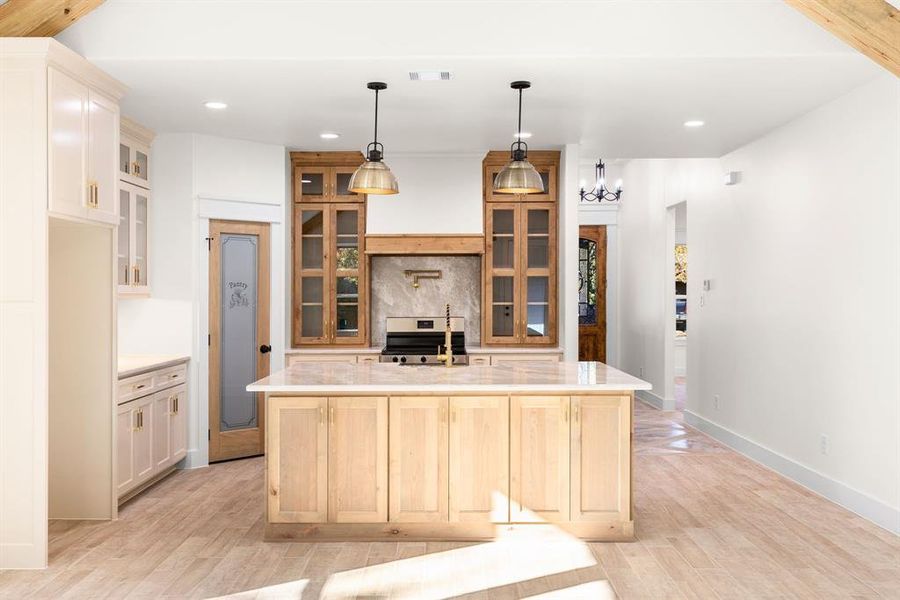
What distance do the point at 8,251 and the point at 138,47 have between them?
1276mm

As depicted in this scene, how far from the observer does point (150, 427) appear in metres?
5.23

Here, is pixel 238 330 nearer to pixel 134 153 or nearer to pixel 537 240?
pixel 134 153

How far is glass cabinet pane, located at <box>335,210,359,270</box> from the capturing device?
22.5ft

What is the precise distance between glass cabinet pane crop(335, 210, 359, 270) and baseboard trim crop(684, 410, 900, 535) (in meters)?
3.66

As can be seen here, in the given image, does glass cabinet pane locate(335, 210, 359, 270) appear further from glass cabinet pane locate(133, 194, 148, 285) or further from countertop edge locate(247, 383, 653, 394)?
countertop edge locate(247, 383, 653, 394)

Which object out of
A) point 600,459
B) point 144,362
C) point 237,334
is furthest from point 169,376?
point 600,459

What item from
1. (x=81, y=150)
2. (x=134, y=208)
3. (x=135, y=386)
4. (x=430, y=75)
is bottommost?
(x=135, y=386)

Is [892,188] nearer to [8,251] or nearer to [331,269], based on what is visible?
[331,269]

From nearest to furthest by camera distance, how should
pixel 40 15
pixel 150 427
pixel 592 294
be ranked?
pixel 40 15 → pixel 150 427 → pixel 592 294

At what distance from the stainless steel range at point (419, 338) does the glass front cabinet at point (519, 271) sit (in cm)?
31

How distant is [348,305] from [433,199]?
1.22 metres

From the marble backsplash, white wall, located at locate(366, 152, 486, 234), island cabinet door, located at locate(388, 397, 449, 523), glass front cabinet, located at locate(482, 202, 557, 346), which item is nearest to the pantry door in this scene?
white wall, located at locate(366, 152, 486, 234)

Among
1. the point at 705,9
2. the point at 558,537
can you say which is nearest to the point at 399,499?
the point at 558,537

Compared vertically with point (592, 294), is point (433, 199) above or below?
above
